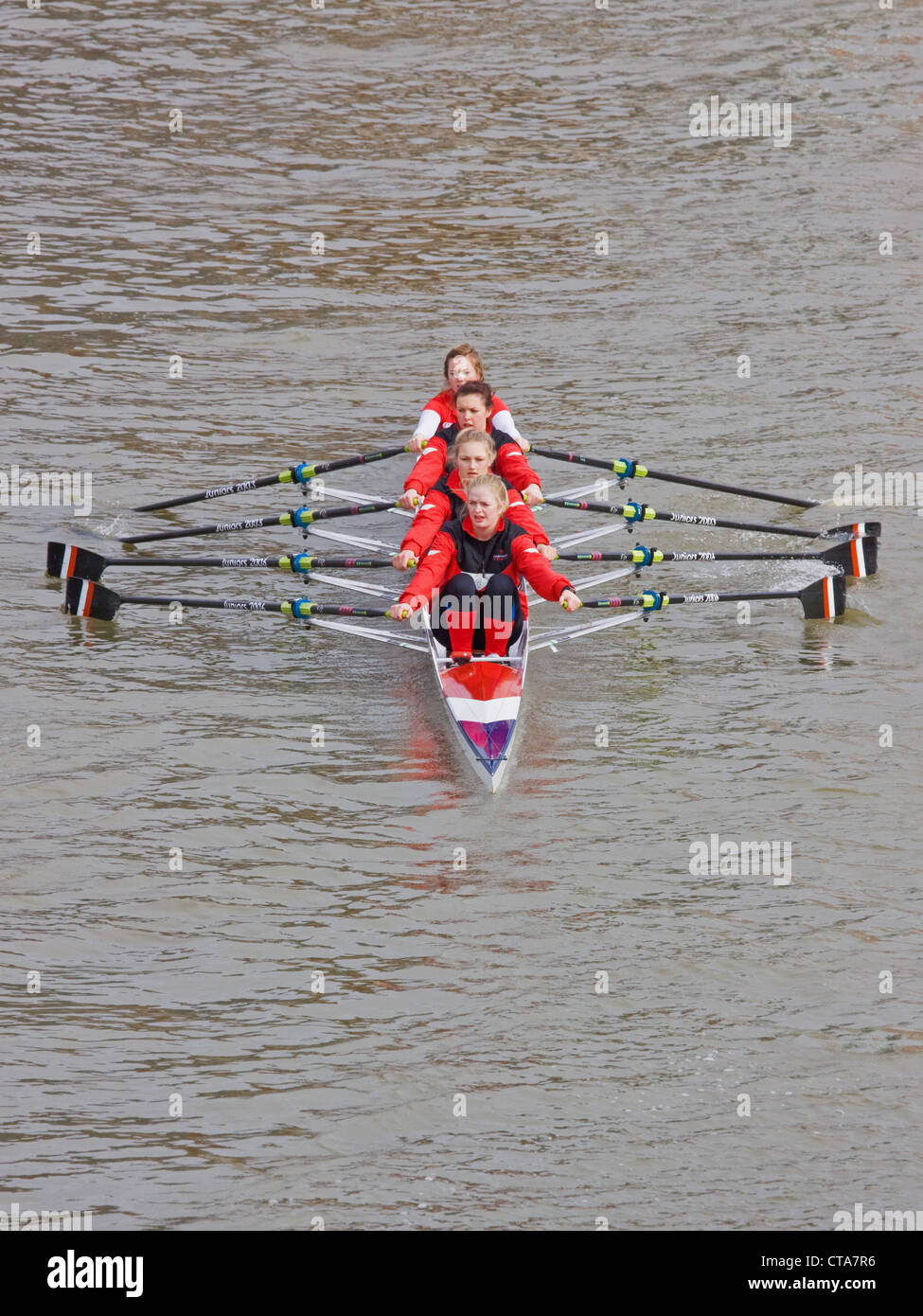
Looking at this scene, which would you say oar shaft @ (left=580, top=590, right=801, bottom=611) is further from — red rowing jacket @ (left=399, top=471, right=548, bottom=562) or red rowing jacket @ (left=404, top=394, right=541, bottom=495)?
red rowing jacket @ (left=404, top=394, right=541, bottom=495)

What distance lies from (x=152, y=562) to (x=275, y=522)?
1.20 m

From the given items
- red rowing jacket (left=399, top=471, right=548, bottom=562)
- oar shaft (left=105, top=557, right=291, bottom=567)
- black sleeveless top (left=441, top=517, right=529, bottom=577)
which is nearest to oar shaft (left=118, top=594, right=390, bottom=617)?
oar shaft (left=105, top=557, right=291, bottom=567)

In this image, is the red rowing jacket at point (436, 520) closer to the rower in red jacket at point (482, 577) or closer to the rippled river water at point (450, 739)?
the rower in red jacket at point (482, 577)

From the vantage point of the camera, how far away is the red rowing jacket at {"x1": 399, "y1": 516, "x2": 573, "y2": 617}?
9211mm

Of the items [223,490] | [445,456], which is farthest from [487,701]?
[223,490]

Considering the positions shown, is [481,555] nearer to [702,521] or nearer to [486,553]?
[486,553]

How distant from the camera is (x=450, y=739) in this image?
30.1 ft

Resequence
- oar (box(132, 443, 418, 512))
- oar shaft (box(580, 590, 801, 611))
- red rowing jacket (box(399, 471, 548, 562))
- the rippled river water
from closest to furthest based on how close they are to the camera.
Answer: the rippled river water → red rowing jacket (box(399, 471, 548, 562)) → oar shaft (box(580, 590, 801, 611)) → oar (box(132, 443, 418, 512))

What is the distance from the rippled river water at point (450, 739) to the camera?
235 inches

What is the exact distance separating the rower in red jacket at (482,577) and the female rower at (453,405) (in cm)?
161

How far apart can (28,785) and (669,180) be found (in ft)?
49.3

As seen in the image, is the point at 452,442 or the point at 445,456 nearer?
the point at 445,456

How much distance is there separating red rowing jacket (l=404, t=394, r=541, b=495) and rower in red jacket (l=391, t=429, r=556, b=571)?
89 centimetres

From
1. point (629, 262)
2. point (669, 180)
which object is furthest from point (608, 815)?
point (669, 180)
